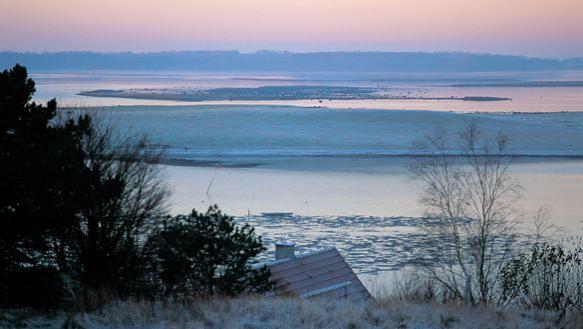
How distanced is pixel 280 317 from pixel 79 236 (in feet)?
13.4

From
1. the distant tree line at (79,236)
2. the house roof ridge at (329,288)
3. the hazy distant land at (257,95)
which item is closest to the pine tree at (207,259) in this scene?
the distant tree line at (79,236)

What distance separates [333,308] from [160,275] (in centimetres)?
265

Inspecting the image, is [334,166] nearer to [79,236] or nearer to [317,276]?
[317,276]

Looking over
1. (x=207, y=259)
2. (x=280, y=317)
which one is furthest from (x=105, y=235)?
(x=280, y=317)

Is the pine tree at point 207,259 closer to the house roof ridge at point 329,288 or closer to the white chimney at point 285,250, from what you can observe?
the house roof ridge at point 329,288

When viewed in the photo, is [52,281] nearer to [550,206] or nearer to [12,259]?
[12,259]

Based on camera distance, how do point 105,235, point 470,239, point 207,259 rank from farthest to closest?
point 470,239 → point 105,235 → point 207,259

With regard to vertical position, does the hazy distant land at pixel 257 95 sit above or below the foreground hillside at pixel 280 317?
above

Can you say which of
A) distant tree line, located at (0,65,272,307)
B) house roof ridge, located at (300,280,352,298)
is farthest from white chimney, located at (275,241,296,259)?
distant tree line, located at (0,65,272,307)

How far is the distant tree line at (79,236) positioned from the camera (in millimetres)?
9438

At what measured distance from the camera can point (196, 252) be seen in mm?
10281

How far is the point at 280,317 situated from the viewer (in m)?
8.24

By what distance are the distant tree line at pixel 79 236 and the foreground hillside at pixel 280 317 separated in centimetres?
55

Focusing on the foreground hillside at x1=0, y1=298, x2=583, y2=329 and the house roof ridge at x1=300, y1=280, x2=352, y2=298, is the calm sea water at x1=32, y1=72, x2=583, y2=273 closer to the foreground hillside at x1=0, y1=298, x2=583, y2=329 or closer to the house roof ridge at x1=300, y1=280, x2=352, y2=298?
the house roof ridge at x1=300, y1=280, x2=352, y2=298
